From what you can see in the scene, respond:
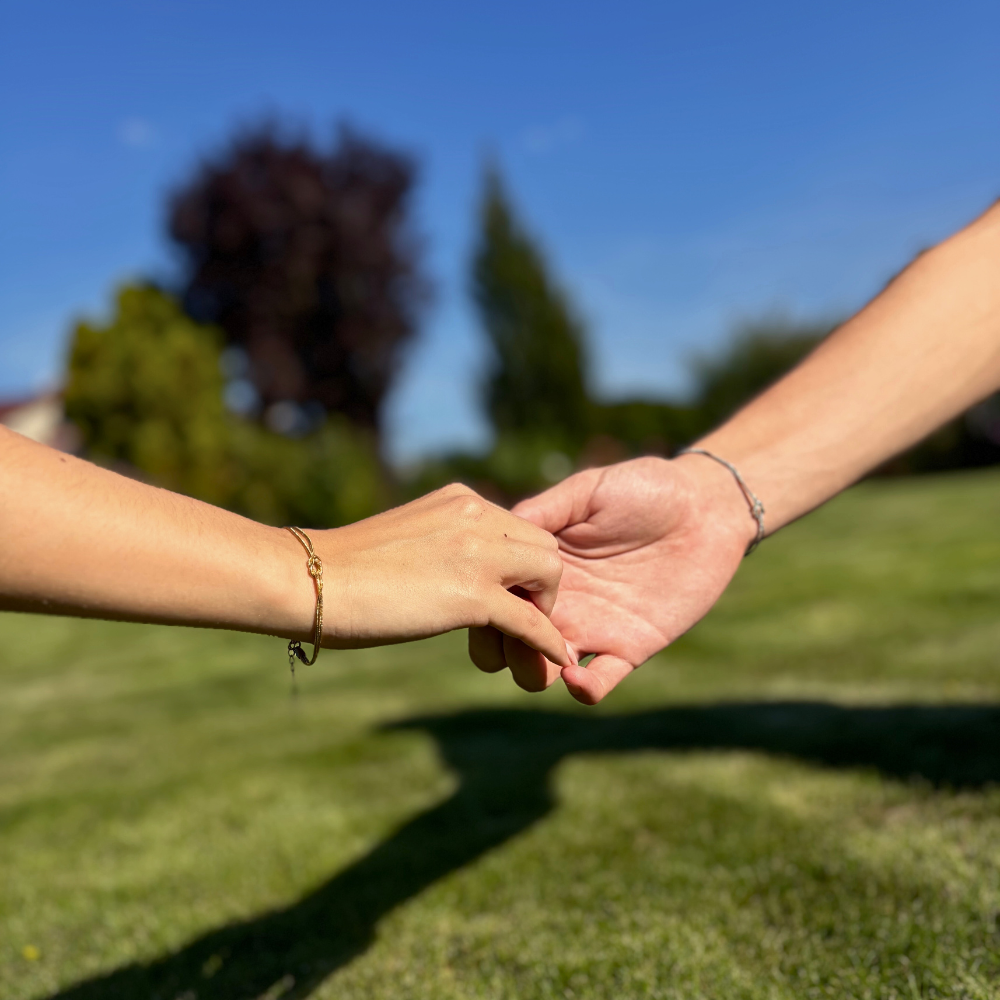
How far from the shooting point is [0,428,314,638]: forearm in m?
1.21

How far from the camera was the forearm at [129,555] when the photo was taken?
121 cm

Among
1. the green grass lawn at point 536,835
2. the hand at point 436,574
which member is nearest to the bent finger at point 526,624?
the hand at point 436,574

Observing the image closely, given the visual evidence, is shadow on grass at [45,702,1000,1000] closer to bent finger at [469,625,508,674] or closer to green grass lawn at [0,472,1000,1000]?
green grass lawn at [0,472,1000,1000]

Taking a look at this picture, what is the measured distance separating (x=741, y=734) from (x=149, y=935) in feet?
7.67

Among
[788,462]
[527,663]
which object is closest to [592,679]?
[527,663]

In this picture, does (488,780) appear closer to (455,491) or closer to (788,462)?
(788,462)

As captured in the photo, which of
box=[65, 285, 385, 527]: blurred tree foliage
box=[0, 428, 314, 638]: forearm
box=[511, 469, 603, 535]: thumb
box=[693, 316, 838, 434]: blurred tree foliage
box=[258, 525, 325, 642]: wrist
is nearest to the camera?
box=[0, 428, 314, 638]: forearm

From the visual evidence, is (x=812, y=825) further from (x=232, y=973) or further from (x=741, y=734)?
(x=232, y=973)

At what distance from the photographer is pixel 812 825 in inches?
101

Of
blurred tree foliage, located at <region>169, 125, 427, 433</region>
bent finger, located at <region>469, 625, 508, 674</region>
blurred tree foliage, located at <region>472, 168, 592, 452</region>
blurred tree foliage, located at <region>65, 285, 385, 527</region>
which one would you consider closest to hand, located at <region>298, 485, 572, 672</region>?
bent finger, located at <region>469, 625, 508, 674</region>

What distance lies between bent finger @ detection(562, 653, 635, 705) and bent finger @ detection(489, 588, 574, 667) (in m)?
0.04

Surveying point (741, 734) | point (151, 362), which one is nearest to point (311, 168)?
point (151, 362)

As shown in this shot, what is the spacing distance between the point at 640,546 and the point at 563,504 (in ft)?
0.83

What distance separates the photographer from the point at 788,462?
2.06 metres
